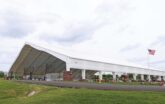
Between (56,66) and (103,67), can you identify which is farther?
(56,66)

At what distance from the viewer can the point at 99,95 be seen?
61.4 feet

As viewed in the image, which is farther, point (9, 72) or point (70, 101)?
point (9, 72)

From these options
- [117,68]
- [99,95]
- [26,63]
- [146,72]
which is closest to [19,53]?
[26,63]

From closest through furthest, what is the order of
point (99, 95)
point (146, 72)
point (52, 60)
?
1. point (99, 95)
2. point (52, 60)
3. point (146, 72)

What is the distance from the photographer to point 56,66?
70.5m

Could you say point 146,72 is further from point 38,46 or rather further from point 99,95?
point 99,95

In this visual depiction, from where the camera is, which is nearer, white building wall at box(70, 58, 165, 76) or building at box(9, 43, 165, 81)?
white building wall at box(70, 58, 165, 76)

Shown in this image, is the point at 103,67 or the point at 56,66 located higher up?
the point at 56,66

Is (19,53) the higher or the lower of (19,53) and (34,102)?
the higher

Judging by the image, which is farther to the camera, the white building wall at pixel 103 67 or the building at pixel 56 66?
the building at pixel 56 66

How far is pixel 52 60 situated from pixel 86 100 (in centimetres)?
5251

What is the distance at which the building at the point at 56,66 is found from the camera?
57.6 m

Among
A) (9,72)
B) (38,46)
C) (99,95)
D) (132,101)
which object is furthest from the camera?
(9,72)

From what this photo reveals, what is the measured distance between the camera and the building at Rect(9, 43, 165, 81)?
189ft
